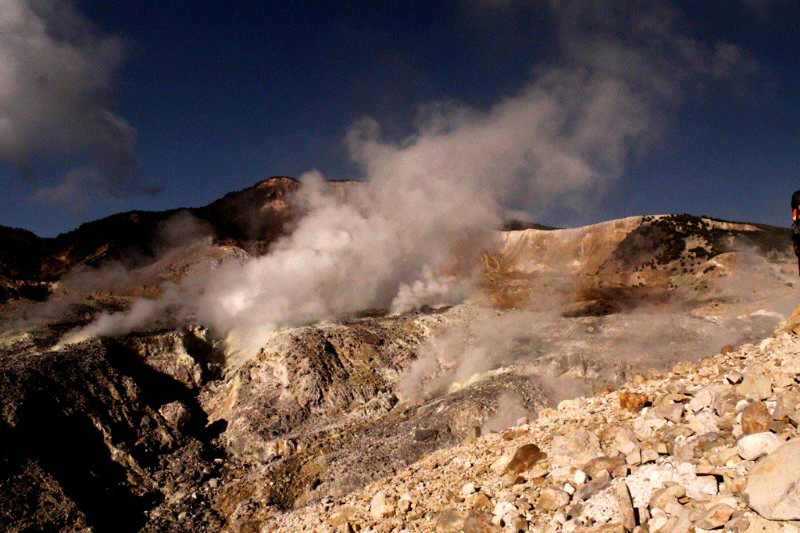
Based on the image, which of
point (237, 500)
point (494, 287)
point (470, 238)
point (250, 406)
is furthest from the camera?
point (470, 238)

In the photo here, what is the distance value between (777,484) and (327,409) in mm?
18960

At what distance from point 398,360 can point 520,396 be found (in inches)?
300

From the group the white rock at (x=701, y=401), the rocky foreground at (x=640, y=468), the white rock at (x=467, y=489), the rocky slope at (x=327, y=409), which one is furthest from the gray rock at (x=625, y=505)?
the white rock at (x=467, y=489)

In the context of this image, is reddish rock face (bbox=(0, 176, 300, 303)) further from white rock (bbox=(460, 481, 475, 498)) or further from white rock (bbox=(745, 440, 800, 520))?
white rock (bbox=(745, 440, 800, 520))

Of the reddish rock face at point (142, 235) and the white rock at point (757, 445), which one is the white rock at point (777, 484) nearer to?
the white rock at point (757, 445)

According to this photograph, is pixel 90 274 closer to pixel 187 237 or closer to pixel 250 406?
pixel 187 237

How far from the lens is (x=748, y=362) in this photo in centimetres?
780

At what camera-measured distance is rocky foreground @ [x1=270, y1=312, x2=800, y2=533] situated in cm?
478

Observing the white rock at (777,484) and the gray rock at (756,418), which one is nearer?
the white rock at (777,484)

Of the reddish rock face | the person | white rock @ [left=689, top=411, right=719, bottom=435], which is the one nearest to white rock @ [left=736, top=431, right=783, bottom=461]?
white rock @ [left=689, top=411, right=719, bottom=435]

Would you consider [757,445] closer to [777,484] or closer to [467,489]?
[777,484]

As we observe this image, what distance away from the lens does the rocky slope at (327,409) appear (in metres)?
8.18

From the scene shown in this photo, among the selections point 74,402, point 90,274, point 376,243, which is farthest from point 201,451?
point 90,274

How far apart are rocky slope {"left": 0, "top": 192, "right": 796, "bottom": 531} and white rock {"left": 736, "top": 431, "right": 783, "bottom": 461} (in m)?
0.22
